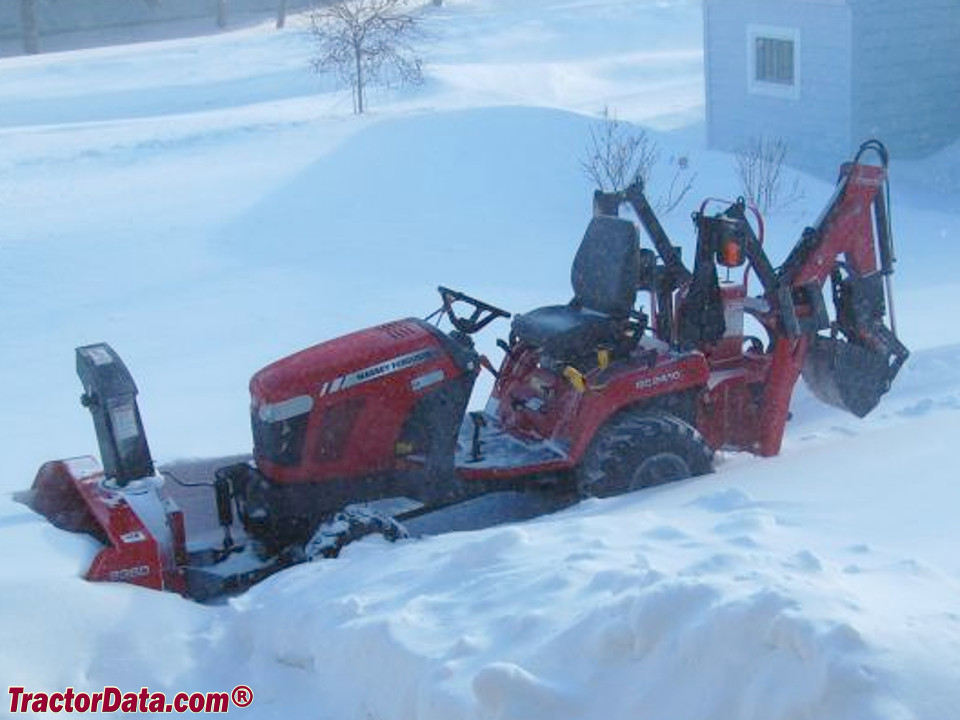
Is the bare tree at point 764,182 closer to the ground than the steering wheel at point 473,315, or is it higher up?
closer to the ground

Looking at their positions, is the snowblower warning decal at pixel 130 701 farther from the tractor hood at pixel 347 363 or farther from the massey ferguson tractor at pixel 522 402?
the tractor hood at pixel 347 363

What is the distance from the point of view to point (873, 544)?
461cm

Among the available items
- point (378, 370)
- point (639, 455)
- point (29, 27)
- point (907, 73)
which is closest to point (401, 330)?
point (378, 370)

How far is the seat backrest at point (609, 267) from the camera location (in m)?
6.51

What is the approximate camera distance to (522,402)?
6742mm

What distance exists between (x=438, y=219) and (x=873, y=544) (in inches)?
342

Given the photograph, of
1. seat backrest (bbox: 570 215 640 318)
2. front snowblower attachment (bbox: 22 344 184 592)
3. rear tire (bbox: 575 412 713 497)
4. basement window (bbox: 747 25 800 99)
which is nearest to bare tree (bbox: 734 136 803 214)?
basement window (bbox: 747 25 800 99)

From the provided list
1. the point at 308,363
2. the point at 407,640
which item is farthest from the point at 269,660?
the point at 308,363

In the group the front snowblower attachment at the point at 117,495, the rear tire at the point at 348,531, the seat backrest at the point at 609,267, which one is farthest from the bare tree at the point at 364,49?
the rear tire at the point at 348,531

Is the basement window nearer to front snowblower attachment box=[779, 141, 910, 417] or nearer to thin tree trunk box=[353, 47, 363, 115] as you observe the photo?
thin tree trunk box=[353, 47, 363, 115]

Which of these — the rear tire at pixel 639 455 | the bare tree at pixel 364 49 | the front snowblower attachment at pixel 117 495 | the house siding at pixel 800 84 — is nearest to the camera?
the front snowblower attachment at pixel 117 495

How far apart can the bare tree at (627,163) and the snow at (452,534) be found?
0.19 meters

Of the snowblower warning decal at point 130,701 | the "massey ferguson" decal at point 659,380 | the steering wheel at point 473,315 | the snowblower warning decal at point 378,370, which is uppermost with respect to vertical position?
the steering wheel at point 473,315

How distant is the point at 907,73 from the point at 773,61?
69.8 inches
